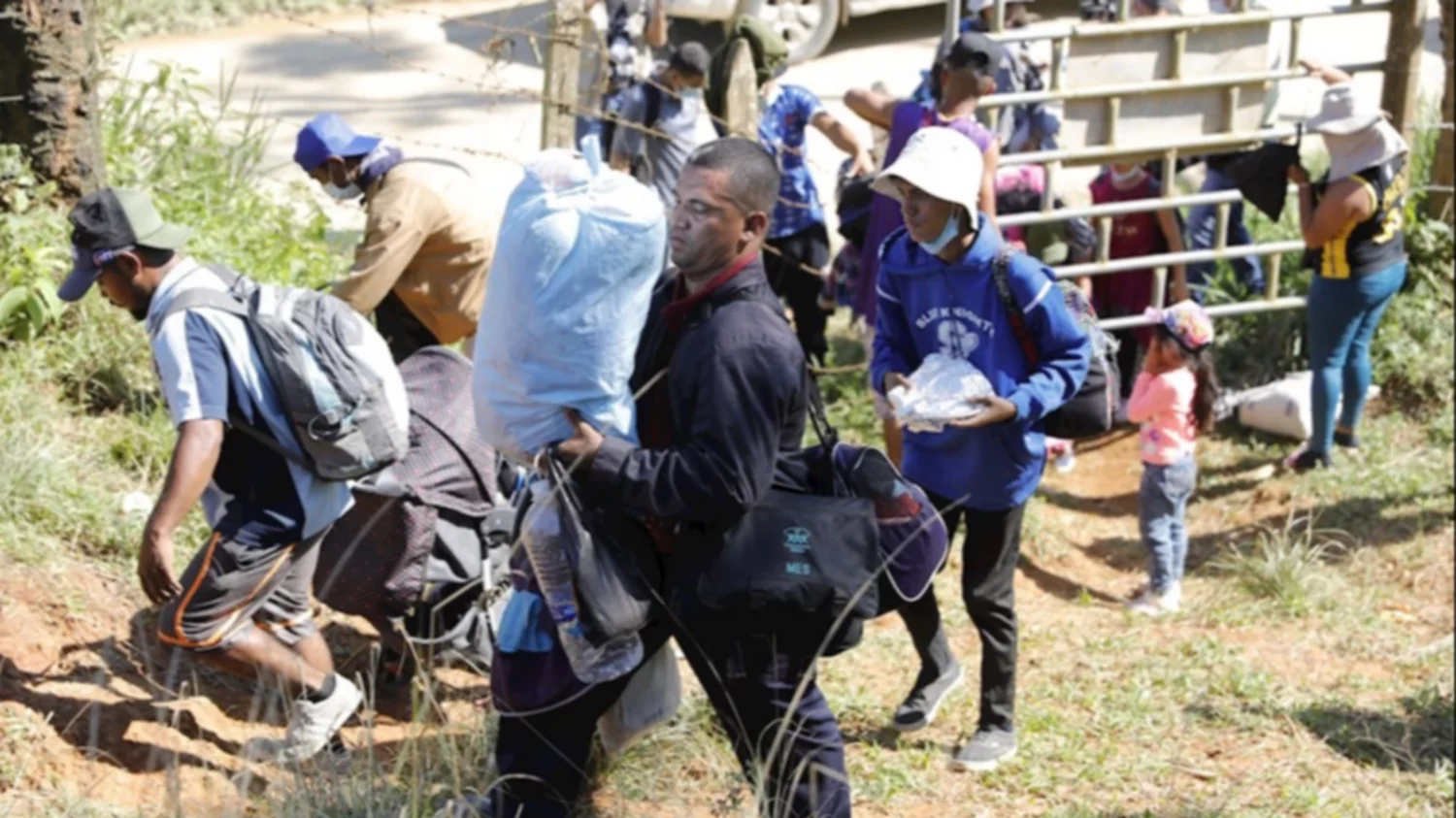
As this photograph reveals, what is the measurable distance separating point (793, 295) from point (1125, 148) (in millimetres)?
1676

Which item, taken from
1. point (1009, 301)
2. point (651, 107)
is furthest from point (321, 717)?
point (651, 107)

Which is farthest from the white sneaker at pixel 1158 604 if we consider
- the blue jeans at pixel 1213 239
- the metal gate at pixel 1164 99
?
the blue jeans at pixel 1213 239

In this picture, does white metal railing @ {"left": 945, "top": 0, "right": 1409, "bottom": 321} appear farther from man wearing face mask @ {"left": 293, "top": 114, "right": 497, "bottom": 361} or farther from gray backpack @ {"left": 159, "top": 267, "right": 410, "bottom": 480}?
gray backpack @ {"left": 159, "top": 267, "right": 410, "bottom": 480}

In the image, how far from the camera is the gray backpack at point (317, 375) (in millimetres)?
4496

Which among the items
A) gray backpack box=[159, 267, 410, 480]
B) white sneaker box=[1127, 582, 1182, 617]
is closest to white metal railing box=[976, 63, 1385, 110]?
white sneaker box=[1127, 582, 1182, 617]

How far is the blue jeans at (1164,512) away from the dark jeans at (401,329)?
2.85 metres

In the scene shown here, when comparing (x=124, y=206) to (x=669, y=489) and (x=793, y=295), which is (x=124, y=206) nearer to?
(x=669, y=489)

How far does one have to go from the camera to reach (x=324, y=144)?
5648mm

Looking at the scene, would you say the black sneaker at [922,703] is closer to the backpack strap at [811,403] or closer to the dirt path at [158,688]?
the dirt path at [158,688]

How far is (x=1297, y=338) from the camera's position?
29.8 ft

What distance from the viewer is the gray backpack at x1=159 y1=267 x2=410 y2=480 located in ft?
14.8

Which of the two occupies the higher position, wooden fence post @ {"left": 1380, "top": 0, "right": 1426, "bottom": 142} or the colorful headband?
wooden fence post @ {"left": 1380, "top": 0, "right": 1426, "bottom": 142}

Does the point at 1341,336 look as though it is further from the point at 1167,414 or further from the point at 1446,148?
the point at 1446,148

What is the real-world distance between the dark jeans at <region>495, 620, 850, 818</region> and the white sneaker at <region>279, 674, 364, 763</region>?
81 cm
